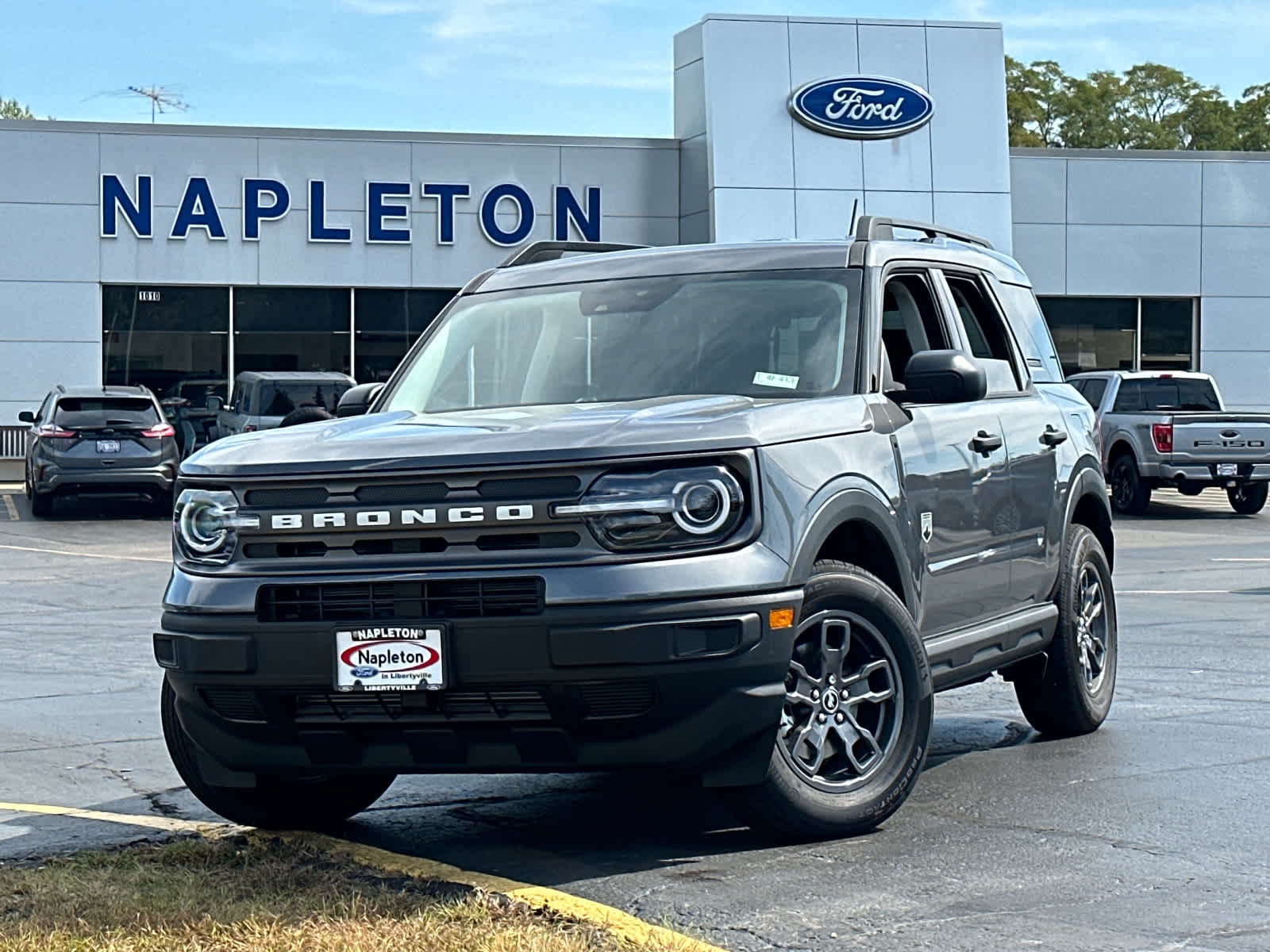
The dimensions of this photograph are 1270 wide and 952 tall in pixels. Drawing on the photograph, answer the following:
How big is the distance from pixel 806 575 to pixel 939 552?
3.92 ft

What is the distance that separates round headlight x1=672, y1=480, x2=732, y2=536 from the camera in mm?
5332

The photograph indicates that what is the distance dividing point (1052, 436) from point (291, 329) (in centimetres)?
2680

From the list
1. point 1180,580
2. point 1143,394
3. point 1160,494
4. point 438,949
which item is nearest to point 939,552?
point 438,949

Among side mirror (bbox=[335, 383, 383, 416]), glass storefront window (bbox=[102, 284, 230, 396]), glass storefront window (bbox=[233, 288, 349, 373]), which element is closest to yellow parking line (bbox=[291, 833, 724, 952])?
side mirror (bbox=[335, 383, 383, 416])

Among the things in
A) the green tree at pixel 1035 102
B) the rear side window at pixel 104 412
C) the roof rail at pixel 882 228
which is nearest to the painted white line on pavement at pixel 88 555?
the rear side window at pixel 104 412

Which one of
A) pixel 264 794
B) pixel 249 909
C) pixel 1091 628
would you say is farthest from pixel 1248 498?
pixel 249 909

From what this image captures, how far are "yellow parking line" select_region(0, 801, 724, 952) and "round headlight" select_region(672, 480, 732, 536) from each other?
108 cm

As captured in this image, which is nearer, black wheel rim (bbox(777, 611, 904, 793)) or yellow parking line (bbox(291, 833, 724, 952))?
yellow parking line (bbox(291, 833, 724, 952))

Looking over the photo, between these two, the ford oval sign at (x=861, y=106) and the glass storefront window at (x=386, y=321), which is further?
the glass storefront window at (x=386, y=321)

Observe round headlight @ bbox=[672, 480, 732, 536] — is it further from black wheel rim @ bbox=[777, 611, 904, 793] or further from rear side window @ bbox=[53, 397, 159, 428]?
rear side window @ bbox=[53, 397, 159, 428]

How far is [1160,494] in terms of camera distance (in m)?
31.3

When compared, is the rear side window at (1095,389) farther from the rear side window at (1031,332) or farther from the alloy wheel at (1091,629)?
the alloy wheel at (1091,629)

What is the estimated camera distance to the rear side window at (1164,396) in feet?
86.2

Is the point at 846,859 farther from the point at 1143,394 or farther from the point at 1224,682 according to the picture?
the point at 1143,394
